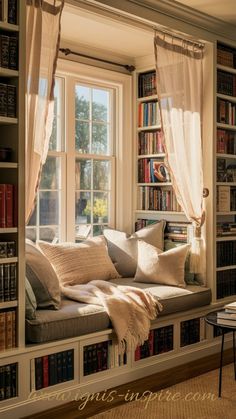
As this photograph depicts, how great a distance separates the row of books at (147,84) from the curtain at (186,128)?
24.3 inches

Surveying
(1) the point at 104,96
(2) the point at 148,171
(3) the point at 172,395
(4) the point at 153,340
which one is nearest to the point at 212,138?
(2) the point at 148,171

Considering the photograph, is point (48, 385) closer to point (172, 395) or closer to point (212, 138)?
point (172, 395)

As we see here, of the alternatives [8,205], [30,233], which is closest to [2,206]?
[8,205]

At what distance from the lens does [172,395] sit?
3.64m

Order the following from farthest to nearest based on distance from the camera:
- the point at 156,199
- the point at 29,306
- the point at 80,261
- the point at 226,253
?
the point at 156,199
the point at 226,253
the point at 80,261
the point at 29,306

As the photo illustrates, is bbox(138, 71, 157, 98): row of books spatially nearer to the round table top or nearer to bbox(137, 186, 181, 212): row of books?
bbox(137, 186, 181, 212): row of books

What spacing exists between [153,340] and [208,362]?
2.07ft

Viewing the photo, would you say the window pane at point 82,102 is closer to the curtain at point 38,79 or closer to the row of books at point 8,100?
the curtain at point 38,79

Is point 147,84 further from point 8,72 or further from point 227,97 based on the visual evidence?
point 8,72

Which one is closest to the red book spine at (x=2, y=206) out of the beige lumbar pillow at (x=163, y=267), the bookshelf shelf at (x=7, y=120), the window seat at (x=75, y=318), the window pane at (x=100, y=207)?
the bookshelf shelf at (x=7, y=120)

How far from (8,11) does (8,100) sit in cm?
52

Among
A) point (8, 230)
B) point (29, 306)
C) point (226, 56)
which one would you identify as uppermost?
point (226, 56)

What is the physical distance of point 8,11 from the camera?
3092mm

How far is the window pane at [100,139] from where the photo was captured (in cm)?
502
